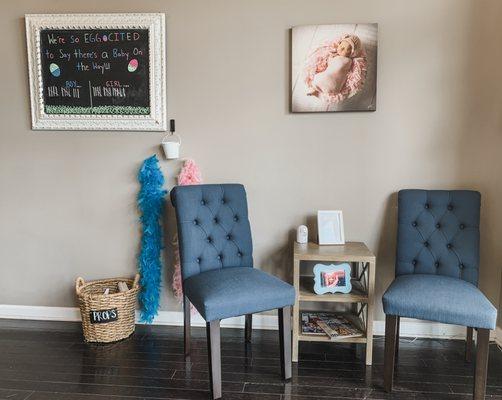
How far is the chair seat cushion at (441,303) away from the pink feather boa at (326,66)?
3.76 feet

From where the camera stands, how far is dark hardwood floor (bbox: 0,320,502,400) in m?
1.90

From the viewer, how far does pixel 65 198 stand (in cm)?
259

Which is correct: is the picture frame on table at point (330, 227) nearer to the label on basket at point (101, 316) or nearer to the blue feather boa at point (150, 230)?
the blue feather boa at point (150, 230)

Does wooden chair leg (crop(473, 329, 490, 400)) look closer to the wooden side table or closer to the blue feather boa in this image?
the wooden side table

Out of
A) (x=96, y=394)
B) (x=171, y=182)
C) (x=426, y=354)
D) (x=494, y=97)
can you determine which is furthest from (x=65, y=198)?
(x=494, y=97)

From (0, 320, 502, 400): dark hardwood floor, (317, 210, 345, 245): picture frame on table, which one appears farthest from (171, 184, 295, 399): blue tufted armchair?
(317, 210, 345, 245): picture frame on table

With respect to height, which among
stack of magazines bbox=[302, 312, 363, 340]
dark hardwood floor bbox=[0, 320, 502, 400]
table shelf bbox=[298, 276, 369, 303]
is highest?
table shelf bbox=[298, 276, 369, 303]

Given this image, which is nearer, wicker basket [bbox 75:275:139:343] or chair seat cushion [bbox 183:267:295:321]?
chair seat cushion [bbox 183:267:295:321]

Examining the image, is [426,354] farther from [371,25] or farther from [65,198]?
[65,198]

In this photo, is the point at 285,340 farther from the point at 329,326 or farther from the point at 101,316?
the point at 101,316

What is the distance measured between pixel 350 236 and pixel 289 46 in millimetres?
1231

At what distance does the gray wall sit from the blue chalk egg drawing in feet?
0.70

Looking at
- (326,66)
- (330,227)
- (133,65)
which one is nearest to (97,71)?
(133,65)

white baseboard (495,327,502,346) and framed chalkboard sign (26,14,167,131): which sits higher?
Answer: framed chalkboard sign (26,14,167,131)
